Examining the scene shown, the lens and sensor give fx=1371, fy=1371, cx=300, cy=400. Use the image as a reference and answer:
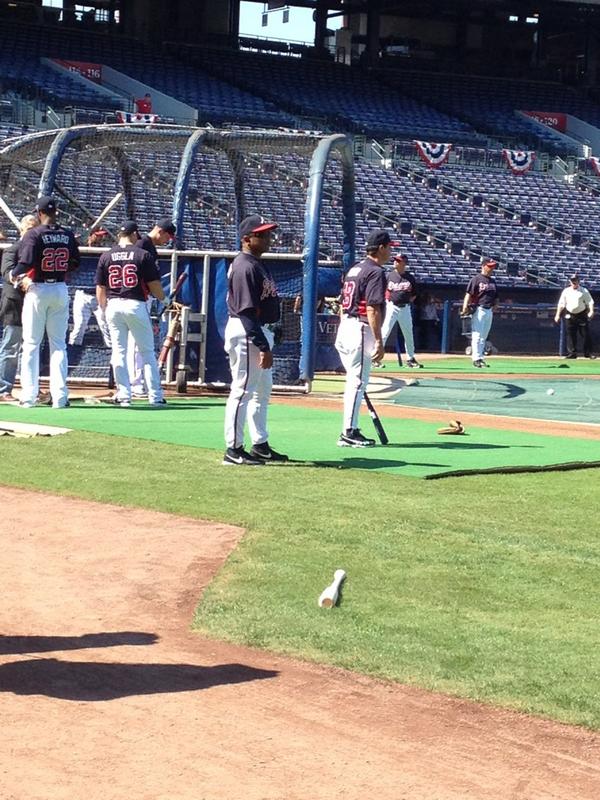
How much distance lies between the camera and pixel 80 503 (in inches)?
354

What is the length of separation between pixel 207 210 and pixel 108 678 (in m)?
16.3

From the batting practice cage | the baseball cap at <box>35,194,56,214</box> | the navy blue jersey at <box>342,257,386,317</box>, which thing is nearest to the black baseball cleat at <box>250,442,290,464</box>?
the navy blue jersey at <box>342,257,386,317</box>

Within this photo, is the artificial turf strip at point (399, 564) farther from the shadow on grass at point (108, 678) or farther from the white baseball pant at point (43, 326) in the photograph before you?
the white baseball pant at point (43, 326)

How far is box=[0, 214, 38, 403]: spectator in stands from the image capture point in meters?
15.1

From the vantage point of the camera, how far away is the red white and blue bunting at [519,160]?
44.1m

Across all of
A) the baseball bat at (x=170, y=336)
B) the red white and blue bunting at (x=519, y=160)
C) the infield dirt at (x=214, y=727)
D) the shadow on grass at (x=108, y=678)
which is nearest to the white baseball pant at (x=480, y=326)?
the baseball bat at (x=170, y=336)

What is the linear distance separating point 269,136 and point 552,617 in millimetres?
12605

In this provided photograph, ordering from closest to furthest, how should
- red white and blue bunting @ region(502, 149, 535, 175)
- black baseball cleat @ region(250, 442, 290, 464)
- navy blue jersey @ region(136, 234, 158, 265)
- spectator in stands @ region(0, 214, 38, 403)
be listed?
1. black baseball cleat @ region(250, 442, 290, 464)
2. spectator in stands @ region(0, 214, 38, 403)
3. navy blue jersey @ region(136, 234, 158, 265)
4. red white and blue bunting @ region(502, 149, 535, 175)

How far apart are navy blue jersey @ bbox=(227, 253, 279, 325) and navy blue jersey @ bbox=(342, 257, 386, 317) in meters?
0.96

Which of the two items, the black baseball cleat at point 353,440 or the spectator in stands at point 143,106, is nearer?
the black baseball cleat at point 353,440

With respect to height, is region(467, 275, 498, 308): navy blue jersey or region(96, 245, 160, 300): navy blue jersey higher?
region(96, 245, 160, 300): navy blue jersey

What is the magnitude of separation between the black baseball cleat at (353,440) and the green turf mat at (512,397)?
14.0ft

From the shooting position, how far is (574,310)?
1289 inches

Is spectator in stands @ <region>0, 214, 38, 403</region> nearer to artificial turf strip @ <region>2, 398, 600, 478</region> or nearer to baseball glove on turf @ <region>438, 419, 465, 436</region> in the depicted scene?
artificial turf strip @ <region>2, 398, 600, 478</region>
